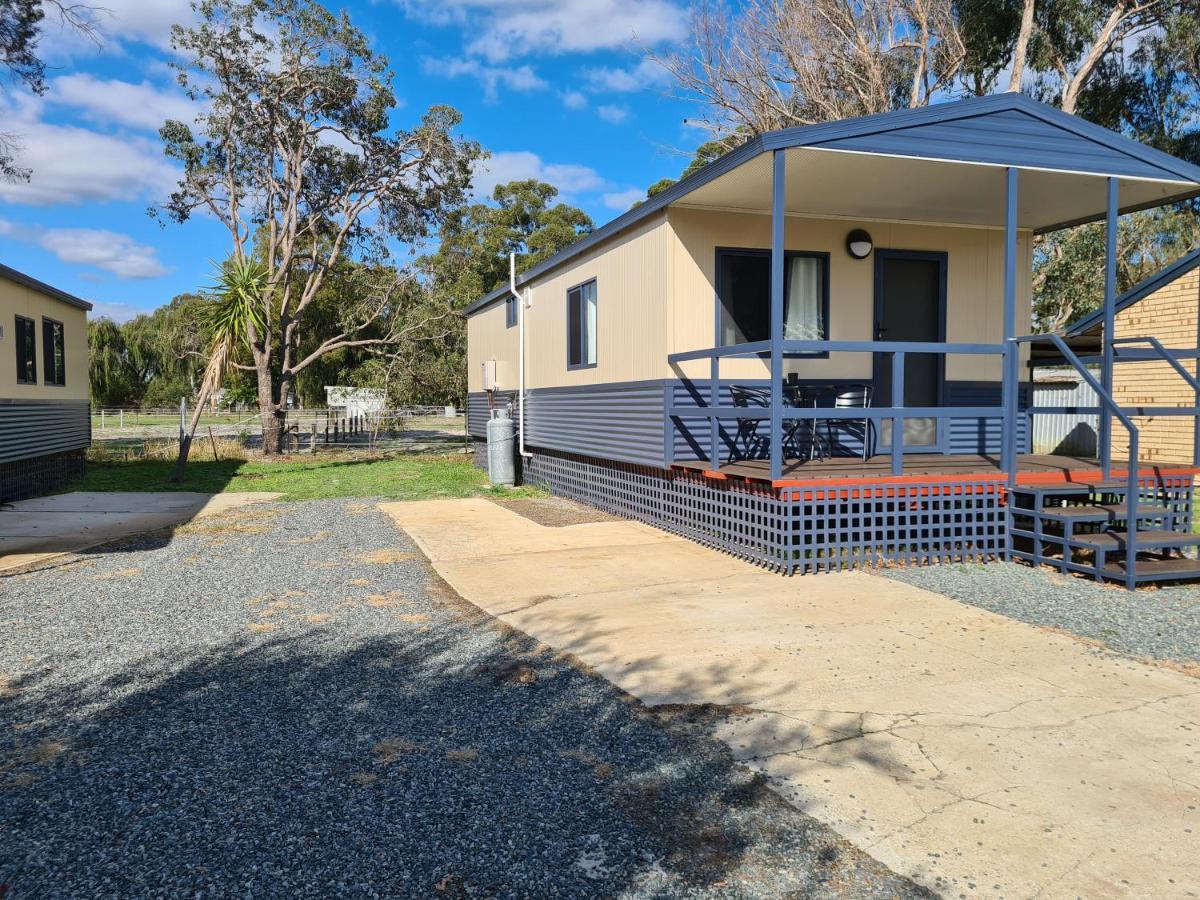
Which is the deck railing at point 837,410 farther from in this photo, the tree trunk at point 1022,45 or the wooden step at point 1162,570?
the tree trunk at point 1022,45

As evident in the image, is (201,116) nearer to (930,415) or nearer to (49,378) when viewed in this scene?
(49,378)

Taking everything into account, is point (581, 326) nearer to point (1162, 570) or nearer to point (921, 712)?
point (1162, 570)

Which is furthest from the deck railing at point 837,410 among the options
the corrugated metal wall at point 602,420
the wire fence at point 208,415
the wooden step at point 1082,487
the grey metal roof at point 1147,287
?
the wire fence at point 208,415

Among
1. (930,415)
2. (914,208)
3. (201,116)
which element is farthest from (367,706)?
(201,116)

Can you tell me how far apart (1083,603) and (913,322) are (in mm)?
4263

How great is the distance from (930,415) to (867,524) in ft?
4.10

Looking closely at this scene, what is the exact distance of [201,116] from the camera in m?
19.9

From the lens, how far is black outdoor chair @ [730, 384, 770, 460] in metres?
8.09

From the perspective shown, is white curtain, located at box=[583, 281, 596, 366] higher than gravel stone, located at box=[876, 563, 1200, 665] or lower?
higher

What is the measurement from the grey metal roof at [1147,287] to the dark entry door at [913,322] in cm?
133

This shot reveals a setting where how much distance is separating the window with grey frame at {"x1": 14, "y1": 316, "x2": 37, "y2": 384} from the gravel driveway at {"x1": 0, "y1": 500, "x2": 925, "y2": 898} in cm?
805

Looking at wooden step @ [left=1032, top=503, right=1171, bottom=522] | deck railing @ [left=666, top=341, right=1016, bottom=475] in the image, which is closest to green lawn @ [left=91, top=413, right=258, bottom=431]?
deck railing @ [left=666, top=341, right=1016, bottom=475]

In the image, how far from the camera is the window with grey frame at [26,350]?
11688mm

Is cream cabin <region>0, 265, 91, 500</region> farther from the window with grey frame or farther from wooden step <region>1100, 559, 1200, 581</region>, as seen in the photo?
wooden step <region>1100, 559, 1200, 581</region>
